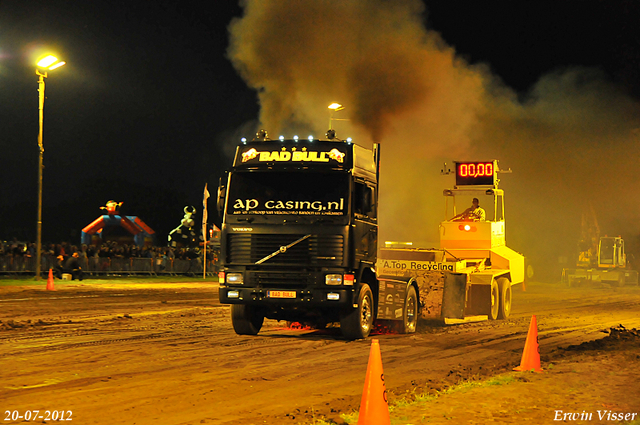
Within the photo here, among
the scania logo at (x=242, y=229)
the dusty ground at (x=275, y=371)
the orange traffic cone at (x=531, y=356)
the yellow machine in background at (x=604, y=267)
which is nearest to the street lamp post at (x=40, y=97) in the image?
the dusty ground at (x=275, y=371)

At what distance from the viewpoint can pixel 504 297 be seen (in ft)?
61.1

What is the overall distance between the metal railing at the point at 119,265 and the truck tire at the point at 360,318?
2140 cm

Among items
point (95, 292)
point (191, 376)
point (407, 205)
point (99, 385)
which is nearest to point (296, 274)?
point (191, 376)

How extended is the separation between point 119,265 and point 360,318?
86.0ft

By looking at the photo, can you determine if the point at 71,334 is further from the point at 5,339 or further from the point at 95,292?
the point at 95,292

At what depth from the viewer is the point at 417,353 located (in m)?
11.7

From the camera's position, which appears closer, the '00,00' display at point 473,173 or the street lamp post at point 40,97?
the '00,00' display at point 473,173

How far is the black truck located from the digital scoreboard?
9.32 meters

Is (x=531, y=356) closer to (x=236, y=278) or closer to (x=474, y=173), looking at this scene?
(x=236, y=278)

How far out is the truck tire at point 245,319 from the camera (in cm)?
1327

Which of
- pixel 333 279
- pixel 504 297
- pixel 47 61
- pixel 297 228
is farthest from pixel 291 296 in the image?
pixel 47 61

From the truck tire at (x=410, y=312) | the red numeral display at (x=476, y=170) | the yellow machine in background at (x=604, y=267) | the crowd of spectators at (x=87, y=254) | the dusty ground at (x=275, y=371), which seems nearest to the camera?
the dusty ground at (x=275, y=371)

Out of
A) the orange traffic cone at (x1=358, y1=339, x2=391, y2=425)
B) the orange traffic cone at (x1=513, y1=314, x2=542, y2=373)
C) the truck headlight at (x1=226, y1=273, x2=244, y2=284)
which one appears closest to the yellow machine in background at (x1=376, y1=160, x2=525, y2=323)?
the truck headlight at (x1=226, y1=273, x2=244, y2=284)

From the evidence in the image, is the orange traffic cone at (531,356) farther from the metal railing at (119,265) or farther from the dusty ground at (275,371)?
the metal railing at (119,265)
